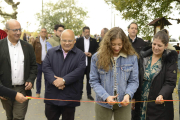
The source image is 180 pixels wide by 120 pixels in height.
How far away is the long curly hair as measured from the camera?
8.45 feet

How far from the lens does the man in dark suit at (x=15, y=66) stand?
321cm

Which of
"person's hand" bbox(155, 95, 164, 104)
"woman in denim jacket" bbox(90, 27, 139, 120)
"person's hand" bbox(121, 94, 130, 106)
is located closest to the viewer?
"person's hand" bbox(121, 94, 130, 106)

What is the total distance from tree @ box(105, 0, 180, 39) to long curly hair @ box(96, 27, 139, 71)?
996 cm

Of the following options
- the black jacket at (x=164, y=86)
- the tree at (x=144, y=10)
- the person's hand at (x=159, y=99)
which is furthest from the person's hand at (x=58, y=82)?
the tree at (x=144, y=10)

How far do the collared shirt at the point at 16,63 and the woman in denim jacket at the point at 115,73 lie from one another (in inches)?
57.1

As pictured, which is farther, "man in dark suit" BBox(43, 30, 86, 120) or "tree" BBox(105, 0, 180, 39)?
"tree" BBox(105, 0, 180, 39)

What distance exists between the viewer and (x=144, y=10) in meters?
13.0

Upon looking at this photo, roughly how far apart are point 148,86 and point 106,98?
883mm

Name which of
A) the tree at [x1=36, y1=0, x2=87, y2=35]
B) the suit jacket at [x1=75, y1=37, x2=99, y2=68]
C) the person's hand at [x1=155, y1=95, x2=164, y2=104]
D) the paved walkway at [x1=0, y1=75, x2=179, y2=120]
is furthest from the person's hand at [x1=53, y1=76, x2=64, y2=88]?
the tree at [x1=36, y1=0, x2=87, y2=35]

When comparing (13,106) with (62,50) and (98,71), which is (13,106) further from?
(98,71)

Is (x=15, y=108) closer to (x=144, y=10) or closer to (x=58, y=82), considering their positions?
(x=58, y=82)

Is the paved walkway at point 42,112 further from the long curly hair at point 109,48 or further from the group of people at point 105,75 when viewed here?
the long curly hair at point 109,48

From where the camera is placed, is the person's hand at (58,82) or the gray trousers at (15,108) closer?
the person's hand at (58,82)

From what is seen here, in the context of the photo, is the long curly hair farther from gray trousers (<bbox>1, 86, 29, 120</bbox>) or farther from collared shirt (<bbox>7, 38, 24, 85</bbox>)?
gray trousers (<bbox>1, 86, 29, 120</bbox>)
